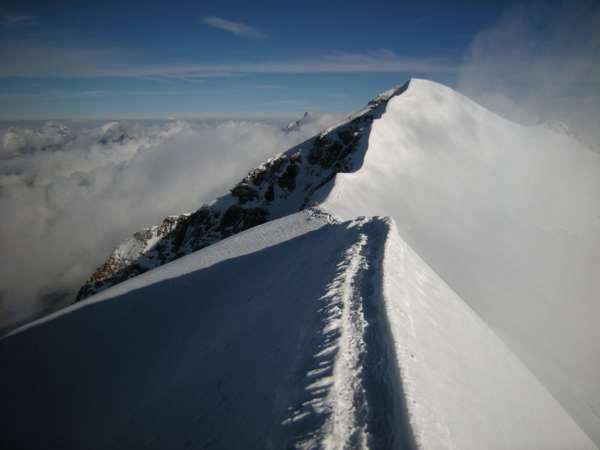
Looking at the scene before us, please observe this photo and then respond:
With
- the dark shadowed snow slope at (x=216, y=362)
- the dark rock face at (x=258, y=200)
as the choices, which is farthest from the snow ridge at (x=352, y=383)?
the dark rock face at (x=258, y=200)

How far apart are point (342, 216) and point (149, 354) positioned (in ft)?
29.8

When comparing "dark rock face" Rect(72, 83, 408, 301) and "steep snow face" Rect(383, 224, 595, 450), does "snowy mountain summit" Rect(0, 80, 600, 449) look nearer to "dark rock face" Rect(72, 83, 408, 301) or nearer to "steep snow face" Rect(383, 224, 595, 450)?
"steep snow face" Rect(383, 224, 595, 450)

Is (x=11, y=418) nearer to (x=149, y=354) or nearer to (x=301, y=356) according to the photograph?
(x=149, y=354)

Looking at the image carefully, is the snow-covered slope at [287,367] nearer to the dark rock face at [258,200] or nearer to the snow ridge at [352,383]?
the snow ridge at [352,383]

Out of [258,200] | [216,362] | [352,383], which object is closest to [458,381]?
[352,383]

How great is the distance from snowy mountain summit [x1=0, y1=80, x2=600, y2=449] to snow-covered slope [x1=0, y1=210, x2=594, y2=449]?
3 cm

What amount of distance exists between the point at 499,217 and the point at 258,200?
46.9 meters

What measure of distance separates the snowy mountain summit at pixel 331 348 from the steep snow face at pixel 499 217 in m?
0.13

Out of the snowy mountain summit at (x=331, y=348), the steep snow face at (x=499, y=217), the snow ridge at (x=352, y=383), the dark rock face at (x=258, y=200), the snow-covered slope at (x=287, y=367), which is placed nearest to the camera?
the snow ridge at (x=352, y=383)

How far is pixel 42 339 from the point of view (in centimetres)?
931

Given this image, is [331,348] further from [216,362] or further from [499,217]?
[499,217]

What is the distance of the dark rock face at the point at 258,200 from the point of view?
183ft

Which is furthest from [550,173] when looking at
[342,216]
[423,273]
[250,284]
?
[250,284]

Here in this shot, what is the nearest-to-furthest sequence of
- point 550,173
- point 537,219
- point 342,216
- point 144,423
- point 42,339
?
point 144,423 < point 42,339 < point 342,216 < point 537,219 < point 550,173
